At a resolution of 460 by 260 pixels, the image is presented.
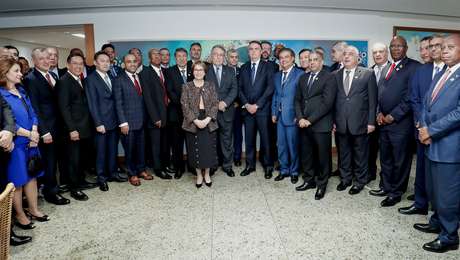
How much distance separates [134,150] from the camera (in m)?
4.13

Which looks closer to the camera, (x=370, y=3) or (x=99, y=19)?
(x=370, y=3)

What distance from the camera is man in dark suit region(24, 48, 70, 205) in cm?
323

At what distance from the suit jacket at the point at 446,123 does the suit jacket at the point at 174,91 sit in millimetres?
3049

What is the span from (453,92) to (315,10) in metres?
3.47

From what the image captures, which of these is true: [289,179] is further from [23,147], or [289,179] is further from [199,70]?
[23,147]

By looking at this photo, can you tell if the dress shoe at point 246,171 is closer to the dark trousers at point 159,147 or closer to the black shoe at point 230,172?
the black shoe at point 230,172

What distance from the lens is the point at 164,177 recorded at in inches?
169

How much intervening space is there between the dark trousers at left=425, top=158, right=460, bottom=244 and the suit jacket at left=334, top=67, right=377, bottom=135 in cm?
107

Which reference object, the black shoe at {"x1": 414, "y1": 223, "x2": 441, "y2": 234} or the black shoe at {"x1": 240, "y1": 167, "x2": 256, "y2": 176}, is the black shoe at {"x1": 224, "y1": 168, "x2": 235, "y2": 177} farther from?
the black shoe at {"x1": 414, "y1": 223, "x2": 441, "y2": 234}

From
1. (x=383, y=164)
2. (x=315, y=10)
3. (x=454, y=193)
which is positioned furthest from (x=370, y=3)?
(x=454, y=193)

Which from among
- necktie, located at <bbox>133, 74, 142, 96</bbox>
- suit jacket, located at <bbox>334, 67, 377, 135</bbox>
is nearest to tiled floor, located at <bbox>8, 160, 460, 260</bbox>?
suit jacket, located at <bbox>334, 67, 377, 135</bbox>

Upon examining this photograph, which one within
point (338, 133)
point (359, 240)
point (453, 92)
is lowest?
point (359, 240)

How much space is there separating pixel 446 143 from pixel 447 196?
0.44 metres

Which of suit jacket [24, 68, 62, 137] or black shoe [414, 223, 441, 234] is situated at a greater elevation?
suit jacket [24, 68, 62, 137]
